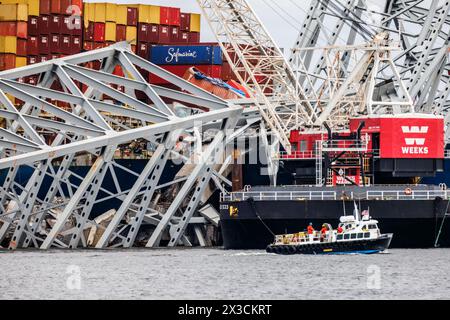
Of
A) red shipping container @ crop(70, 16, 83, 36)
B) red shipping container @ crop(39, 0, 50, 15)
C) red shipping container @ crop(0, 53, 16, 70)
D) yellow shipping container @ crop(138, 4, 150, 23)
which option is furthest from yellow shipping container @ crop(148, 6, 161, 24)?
red shipping container @ crop(0, 53, 16, 70)

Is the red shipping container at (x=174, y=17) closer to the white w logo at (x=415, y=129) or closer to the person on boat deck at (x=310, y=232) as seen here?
the white w logo at (x=415, y=129)

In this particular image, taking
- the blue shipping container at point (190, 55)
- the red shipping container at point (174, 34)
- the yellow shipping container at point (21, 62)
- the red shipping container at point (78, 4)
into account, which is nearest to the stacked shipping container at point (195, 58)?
the blue shipping container at point (190, 55)

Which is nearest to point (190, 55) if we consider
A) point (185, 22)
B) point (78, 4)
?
point (78, 4)

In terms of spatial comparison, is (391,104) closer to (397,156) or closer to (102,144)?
(397,156)

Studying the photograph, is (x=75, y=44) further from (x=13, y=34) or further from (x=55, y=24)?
(x=13, y=34)
